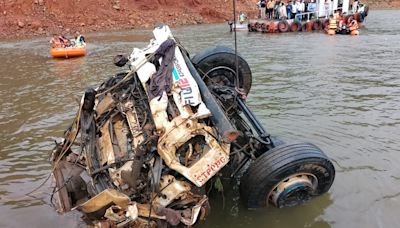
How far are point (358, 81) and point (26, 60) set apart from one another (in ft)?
44.0

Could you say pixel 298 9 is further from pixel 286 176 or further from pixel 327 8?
pixel 286 176

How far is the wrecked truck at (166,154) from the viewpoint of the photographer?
4.14 metres

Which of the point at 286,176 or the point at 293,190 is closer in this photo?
the point at 286,176

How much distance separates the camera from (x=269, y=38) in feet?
74.9

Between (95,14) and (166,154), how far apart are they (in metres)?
30.9

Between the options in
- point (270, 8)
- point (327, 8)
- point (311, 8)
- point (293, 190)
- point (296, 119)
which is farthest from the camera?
point (270, 8)

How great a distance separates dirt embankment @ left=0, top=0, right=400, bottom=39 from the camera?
28891 mm

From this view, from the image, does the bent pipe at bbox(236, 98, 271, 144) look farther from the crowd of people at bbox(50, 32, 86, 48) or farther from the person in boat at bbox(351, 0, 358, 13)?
the person in boat at bbox(351, 0, 358, 13)

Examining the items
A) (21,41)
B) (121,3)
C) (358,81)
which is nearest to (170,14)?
(121,3)

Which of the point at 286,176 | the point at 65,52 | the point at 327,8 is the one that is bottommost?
the point at 327,8

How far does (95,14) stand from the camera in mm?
32875

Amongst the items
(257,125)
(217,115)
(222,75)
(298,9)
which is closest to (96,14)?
(298,9)

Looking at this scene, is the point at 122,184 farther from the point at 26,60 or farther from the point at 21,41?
the point at 21,41

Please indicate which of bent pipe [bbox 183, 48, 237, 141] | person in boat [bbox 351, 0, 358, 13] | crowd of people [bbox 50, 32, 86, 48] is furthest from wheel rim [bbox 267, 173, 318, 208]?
person in boat [bbox 351, 0, 358, 13]
